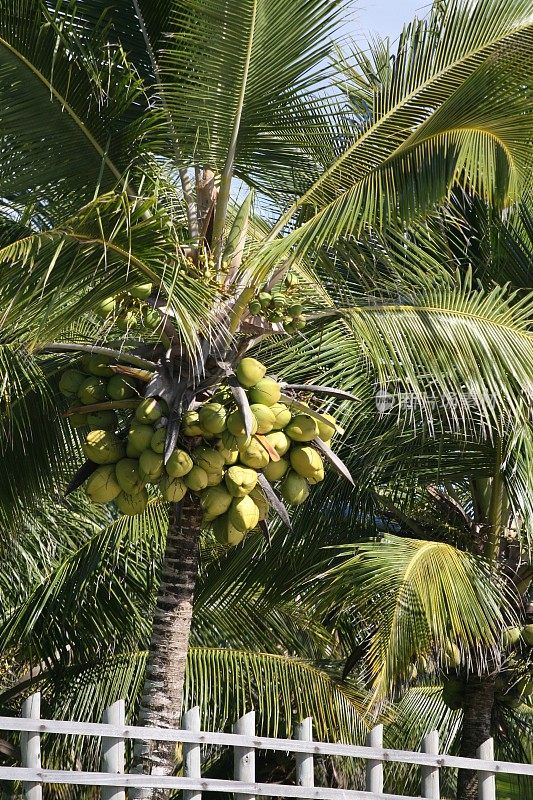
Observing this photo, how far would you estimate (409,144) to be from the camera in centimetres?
568

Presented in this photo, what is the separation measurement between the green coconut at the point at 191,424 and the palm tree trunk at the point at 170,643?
0.46 meters

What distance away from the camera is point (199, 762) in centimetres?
579

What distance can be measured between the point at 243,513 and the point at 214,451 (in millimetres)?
300

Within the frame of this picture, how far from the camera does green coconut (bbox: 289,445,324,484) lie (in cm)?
518

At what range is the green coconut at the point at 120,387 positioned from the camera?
5.29m

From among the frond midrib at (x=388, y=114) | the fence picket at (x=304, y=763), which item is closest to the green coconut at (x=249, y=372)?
the frond midrib at (x=388, y=114)

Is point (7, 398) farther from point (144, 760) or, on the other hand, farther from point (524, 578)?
point (524, 578)

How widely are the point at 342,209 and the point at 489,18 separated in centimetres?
119

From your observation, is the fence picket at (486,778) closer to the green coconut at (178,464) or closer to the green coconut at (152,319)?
the green coconut at (178,464)

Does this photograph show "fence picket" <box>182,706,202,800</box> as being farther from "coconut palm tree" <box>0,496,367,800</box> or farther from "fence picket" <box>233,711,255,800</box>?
"coconut palm tree" <box>0,496,367,800</box>

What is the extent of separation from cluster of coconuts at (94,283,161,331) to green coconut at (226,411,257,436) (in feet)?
1.94

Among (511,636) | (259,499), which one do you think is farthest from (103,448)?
(511,636)

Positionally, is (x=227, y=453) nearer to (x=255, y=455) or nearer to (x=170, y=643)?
(x=255, y=455)

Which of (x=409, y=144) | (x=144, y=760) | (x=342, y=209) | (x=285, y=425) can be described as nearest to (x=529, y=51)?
(x=409, y=144)
